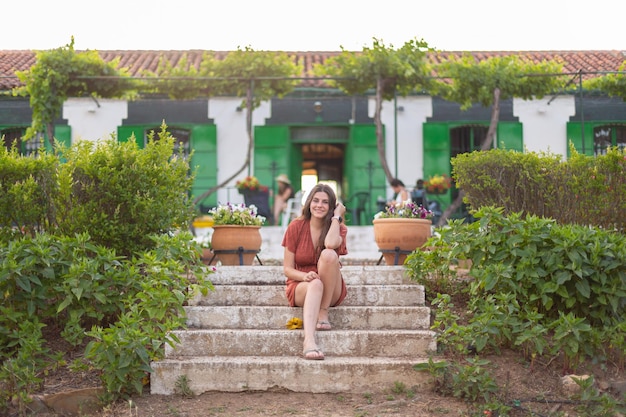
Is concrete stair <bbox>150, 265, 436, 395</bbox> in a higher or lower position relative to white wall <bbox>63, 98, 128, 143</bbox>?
lower

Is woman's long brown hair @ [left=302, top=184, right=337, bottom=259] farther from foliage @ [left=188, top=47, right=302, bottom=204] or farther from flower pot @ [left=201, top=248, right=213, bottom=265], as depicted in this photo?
foliage @ [left=188, top=47, right=302, bottom=204]

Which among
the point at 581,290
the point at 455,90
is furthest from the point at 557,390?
the point at 455,90

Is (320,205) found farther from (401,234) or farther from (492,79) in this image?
(492,79)

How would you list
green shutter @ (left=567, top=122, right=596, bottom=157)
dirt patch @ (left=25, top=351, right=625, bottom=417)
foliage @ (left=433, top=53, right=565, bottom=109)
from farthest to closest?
1. green shutter @ (left=567, top=122, right=596, bottom=157)
2. foliage @ (left=433, top=53, right=565, bottom=109)
3. dirt patch @ (left=25, top=351, right=625, bottom=417)

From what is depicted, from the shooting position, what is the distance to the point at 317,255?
17.6 ft

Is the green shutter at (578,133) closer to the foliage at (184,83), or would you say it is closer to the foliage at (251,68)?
the foliage at (251,68)

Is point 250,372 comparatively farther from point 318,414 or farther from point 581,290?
point 581,290

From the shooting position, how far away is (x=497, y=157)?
6613 mm

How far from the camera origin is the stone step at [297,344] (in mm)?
5059

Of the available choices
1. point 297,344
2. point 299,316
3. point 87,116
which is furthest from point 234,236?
point 87,116

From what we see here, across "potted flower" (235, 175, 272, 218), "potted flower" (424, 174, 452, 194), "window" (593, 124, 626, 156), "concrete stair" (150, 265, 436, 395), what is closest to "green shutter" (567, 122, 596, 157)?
"window" (593, 124, 626, 156)

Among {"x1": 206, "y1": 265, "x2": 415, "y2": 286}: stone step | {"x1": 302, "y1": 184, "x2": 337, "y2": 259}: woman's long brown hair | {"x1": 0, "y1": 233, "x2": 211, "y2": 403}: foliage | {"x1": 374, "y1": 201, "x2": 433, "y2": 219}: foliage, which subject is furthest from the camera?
{"x1": 374, "y1": 201, "x2": 433, "y2": 219}: foliage

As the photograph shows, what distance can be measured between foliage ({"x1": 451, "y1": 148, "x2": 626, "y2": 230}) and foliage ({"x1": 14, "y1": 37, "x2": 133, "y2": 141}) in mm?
7822

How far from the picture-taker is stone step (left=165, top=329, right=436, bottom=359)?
16.6 ft
